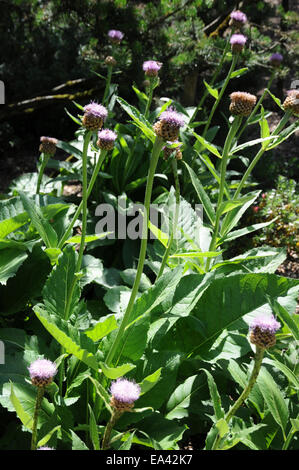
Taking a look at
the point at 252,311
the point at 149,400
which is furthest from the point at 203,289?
the point at 149,400

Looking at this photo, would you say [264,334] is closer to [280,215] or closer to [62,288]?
[62,288]

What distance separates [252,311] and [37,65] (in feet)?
11.2

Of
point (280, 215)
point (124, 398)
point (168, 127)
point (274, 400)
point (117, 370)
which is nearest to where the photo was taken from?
point (124, 398)

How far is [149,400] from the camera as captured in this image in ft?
5.74

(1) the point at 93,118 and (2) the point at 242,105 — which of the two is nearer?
(1) the point at 93,118

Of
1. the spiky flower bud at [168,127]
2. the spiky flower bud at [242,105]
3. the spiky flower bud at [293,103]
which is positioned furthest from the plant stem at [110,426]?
the spiky flower bud at [293,103]

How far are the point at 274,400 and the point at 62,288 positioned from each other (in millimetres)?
893

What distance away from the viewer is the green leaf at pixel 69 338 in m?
1.46

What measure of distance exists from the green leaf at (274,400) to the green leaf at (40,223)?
3.39ft

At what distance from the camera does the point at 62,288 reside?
1914 mm

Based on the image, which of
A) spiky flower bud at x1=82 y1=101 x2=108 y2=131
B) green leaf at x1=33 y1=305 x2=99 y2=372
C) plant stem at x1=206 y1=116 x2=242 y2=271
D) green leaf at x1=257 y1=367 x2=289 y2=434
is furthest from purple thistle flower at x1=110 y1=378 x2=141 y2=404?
plant stem at x1=206 y1=116 x2=242 y2=271

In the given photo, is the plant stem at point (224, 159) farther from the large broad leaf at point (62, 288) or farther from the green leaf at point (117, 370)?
the green leaf at point (117, 370)

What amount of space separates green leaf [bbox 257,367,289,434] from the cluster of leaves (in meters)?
1.74

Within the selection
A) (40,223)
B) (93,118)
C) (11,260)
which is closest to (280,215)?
(40,223)
